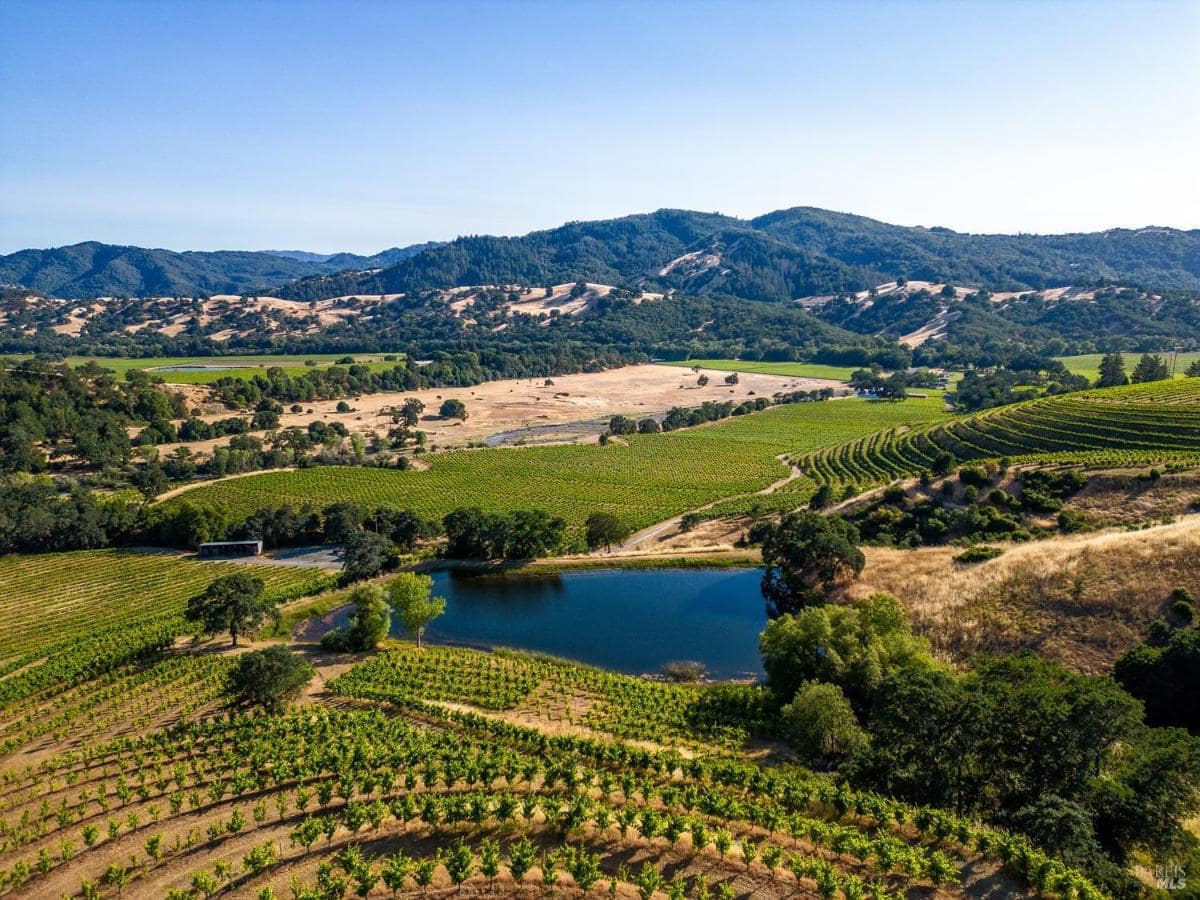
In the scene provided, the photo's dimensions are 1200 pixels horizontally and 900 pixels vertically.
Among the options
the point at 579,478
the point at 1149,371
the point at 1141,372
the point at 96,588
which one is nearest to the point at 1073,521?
the point at 579,478

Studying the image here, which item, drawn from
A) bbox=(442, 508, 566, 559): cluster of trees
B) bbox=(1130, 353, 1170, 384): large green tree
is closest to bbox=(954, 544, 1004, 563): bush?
bbox=(442, 508, 566, 559): cluster of trees

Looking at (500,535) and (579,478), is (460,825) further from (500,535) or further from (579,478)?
(579,478)

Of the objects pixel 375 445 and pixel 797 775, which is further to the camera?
pixel 375 445

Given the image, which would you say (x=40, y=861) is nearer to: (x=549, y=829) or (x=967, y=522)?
(x=549, y=829)

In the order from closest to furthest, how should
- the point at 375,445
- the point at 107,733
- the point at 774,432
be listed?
the point at 107,733 < the point at 375,445 < the point at 774,432

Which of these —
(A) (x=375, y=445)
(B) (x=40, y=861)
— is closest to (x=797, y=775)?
(B) (x=40, y=861)
